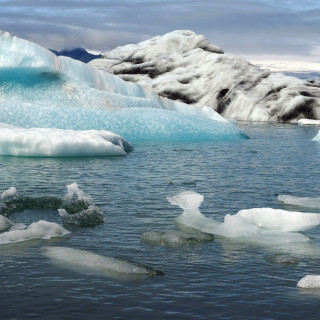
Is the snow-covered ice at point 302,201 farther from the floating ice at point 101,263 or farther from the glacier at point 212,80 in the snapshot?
the glacier at point 212,80

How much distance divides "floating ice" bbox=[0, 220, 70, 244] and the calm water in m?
0.19

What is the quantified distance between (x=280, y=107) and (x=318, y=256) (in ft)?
134

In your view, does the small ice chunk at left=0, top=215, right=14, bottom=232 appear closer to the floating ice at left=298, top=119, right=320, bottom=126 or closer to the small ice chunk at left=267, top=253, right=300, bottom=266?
the small ice chunk at left=267, top=253, right=300, bottom=266

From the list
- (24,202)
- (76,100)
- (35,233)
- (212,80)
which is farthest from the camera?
(212,80)

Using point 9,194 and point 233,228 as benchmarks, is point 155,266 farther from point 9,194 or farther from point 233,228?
point 9,194

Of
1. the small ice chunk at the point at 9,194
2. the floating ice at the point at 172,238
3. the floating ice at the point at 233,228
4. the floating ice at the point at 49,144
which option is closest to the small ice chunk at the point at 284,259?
the floating ice at the point at 233,228

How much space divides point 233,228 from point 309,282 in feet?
7.00

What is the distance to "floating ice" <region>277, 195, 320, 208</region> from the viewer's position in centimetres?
1037

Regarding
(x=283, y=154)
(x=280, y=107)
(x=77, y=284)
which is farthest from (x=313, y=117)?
(x=77, y=284)

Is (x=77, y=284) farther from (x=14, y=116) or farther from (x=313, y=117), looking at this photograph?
(x=313, y=117)

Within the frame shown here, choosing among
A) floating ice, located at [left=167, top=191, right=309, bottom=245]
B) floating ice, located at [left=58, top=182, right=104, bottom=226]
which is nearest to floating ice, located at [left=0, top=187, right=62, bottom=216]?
floating ice, located at [left=58, top=182, right=104, bottom=226]

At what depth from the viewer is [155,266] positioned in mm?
6543

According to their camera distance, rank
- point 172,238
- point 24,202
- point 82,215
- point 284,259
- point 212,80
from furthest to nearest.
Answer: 1. point 212,80
2. point 24,202
3. point 82,215
4. point 172,238
5. point 284,259

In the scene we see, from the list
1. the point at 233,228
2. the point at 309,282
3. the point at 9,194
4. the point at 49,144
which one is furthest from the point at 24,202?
the point at 49,144
